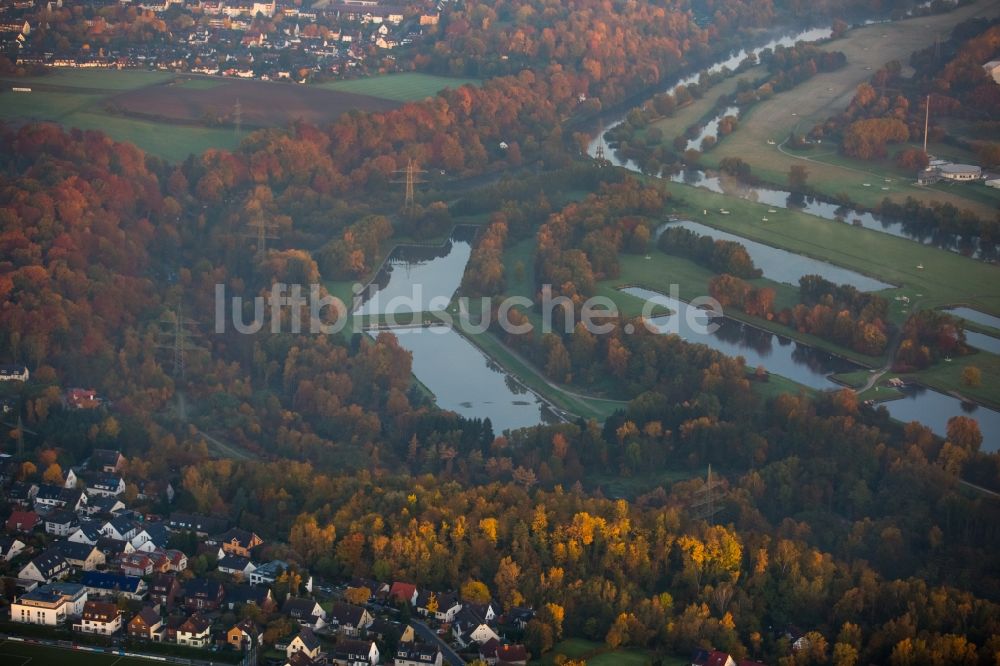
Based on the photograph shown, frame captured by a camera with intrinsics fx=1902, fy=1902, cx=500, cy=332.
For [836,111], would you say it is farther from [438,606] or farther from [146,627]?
[146,627]

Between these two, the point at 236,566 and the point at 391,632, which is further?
the point at 236,566

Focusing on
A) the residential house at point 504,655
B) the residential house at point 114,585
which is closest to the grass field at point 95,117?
the residential house at point 114,585

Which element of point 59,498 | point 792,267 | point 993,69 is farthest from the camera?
point 993,69

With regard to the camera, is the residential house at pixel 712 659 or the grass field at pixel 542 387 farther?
the grass field at pixel 542 387

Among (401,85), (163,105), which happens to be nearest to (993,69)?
(401,85)

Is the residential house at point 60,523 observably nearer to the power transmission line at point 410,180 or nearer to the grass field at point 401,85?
the power transmission line at point 410,180

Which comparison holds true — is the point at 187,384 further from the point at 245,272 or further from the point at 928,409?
the point at 928,409
